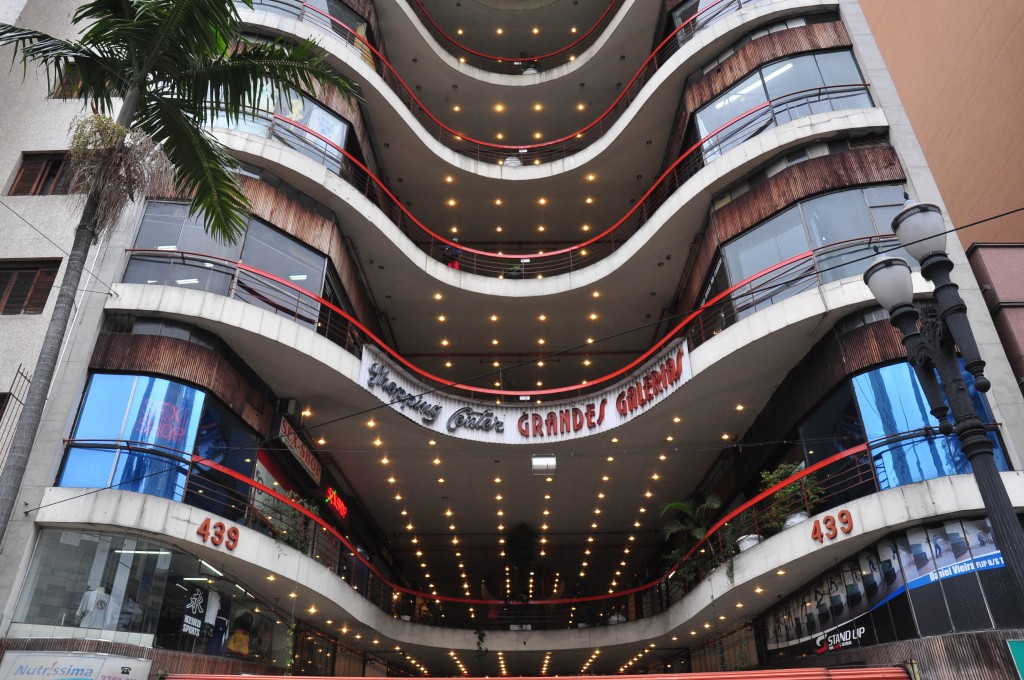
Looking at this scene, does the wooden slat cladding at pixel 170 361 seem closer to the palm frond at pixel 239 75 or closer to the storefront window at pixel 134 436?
the storefront window at pixel 134 436

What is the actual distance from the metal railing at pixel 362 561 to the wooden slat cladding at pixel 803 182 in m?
6.99

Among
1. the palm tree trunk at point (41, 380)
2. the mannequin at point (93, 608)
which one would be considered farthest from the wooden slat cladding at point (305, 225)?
the mannequin at point (93, 608)

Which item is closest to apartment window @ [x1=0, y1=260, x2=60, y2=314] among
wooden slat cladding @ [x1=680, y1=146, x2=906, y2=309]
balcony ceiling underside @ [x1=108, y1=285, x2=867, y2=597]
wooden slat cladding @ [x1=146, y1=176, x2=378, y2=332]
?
balcony ceiling underside @ [x1=108, y1=285, x2=867, y2=597]

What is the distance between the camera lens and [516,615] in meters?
26.0

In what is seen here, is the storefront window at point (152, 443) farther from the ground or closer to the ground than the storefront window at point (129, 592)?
farther from the ground

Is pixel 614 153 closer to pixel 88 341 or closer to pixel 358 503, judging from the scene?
pixel 358 503

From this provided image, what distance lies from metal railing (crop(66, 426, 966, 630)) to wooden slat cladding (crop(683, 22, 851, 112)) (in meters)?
12.9

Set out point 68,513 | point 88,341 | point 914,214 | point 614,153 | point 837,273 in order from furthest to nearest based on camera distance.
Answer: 1. point 614,153
2. point 837,273
3. point 88,341
4. point 68,513
5. point 914,214

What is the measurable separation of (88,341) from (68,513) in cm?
401

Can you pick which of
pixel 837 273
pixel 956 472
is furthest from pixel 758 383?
pixel 956 472

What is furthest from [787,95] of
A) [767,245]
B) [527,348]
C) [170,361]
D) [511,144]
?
[170,361]

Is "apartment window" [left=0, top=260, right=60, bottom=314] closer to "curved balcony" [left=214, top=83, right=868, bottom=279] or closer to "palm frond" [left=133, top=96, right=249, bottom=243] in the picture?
"curved balcony" [left=214, top=83, right=868, bottom=279]

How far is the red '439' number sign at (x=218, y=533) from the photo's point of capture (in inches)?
550

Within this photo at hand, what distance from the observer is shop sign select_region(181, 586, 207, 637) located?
13.9m
